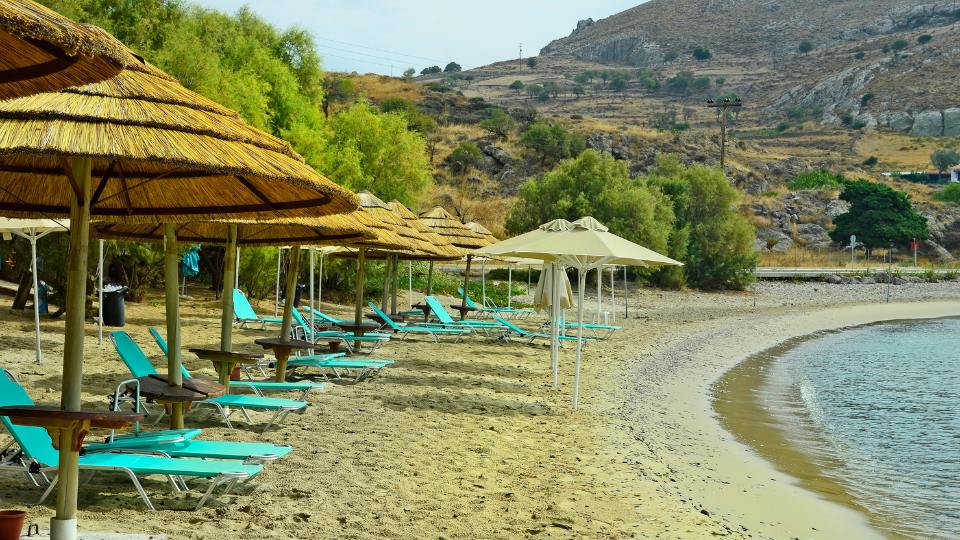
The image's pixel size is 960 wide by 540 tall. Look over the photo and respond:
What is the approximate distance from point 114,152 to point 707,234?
4431cm

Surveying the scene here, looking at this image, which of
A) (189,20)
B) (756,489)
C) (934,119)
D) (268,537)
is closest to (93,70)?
(268,537)

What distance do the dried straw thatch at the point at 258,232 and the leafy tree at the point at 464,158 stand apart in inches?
2261

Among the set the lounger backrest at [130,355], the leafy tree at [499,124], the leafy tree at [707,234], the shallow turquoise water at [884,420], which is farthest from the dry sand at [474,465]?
the leafy tree at [499,124]

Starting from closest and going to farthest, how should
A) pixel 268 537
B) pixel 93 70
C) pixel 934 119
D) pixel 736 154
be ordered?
pixel 93 70 → pixel 268 537 → pixel 736 154 → pixel 934 119

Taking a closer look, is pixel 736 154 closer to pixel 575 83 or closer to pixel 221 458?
pixel 575 83

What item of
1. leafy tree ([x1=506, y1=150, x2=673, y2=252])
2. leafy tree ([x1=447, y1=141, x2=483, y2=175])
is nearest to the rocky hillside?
leafy tree ([x1=447, y1=141, x2=483, y2=175])

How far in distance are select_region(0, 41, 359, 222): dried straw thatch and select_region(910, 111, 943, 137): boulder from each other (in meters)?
117

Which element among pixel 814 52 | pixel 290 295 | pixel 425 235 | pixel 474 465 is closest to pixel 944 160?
pixel 814 52

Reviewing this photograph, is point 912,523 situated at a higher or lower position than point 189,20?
lower

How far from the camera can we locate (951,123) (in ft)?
365

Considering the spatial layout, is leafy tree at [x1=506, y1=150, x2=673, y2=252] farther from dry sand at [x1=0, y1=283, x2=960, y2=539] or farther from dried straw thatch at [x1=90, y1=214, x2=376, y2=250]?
dried straw thatch at [x1=90, y1=214, x2=376, y2=250]

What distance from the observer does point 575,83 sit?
507 ft

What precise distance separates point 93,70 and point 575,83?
15441cm

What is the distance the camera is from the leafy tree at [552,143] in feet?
233
